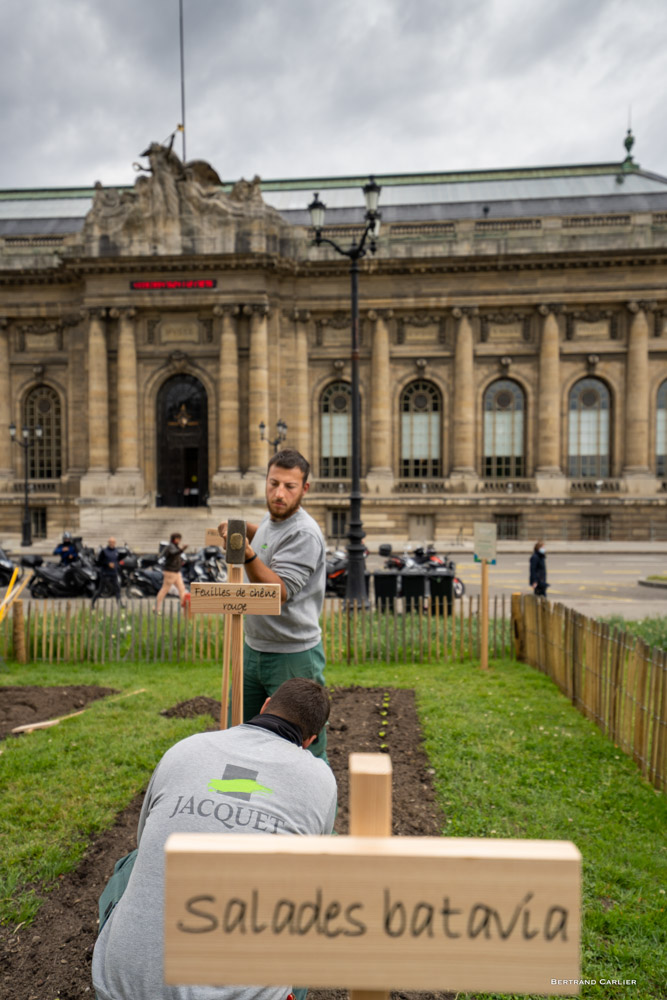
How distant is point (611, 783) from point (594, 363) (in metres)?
30.9

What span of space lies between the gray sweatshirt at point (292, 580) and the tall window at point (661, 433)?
33170 millimetres

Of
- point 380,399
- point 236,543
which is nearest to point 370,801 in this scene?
point 236,543

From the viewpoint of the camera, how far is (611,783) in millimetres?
5945

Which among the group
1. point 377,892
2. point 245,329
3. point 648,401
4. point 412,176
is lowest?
point 377,892

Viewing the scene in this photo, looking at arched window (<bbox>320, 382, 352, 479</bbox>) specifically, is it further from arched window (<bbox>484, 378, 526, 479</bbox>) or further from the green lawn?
the green lawn

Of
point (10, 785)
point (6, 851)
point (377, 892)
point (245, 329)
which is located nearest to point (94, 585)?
point (10, 785)

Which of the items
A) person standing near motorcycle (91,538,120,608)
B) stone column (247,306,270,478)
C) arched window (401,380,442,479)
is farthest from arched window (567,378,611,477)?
person standing near motorcycle (91,538,120,608)

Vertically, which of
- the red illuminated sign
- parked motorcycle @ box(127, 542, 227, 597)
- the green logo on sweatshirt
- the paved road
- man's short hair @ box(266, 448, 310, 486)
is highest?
the red illuminated sign

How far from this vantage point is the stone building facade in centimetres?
3269

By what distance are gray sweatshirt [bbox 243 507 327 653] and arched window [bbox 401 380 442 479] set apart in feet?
100

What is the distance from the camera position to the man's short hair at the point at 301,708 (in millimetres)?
2779

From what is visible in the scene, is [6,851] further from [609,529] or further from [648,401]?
[648,401]

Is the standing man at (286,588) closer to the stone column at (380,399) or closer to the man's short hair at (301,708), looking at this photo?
the man's short hair at (301,708)

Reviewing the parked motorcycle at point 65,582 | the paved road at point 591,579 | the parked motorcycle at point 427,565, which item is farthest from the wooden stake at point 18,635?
the paved road at point 591,579
